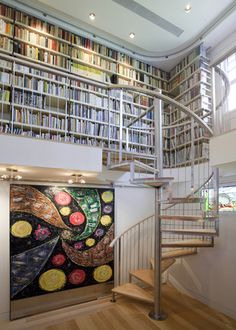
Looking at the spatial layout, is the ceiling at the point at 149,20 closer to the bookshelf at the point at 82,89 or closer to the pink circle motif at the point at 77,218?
the bookshelf at the point at 82,89

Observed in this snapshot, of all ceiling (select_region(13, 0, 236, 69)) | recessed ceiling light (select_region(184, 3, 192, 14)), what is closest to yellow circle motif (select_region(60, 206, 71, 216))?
ceiling (select_region(13, 0, 236, 69))

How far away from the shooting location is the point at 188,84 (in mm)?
4730

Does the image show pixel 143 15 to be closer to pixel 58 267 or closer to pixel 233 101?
pixel 233 101

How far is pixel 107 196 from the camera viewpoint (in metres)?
4.25

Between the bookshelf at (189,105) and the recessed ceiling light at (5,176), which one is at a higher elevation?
the bookshelf at (189,105)

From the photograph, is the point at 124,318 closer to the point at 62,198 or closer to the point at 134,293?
the point at 134,293

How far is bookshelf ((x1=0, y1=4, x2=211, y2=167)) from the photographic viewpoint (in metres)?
3.54

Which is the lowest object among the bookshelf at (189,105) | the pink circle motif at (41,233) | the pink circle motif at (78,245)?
the pink circle motif at (78,245)

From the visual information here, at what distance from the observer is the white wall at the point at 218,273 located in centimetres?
340

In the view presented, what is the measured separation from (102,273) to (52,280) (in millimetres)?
869

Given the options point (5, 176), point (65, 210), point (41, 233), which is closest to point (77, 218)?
point (65, 210)

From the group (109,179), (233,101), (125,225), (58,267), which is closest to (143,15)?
(233,101)

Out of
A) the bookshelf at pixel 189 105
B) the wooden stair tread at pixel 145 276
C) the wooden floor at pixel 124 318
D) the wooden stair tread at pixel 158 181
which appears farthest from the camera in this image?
the bookshelf at pixel 189 105

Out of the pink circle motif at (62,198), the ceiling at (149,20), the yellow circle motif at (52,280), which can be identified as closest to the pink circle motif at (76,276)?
the yellow circle motif at (52,280)
